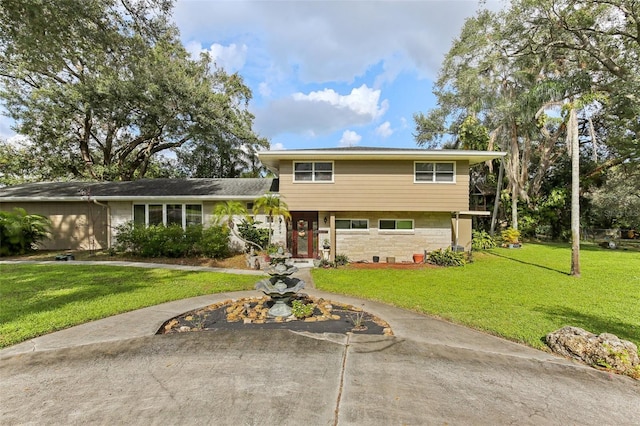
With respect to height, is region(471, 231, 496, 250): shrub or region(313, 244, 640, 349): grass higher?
region(471, 231, 496, 250): shrub

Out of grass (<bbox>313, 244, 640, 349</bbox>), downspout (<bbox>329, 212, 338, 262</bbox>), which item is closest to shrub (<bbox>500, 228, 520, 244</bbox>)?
grass (<bbox>313, 244, 640, 349</bbox>)

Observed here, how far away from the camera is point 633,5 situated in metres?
14.0

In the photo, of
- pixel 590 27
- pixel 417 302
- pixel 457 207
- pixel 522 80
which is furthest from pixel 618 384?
pixel 522 80

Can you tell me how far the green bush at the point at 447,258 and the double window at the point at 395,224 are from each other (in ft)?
5.08

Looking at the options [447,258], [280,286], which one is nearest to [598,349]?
[280,286]

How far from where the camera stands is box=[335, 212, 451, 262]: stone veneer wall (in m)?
12.9

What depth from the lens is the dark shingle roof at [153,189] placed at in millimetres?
14055

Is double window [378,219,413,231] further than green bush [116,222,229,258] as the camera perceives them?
Yes

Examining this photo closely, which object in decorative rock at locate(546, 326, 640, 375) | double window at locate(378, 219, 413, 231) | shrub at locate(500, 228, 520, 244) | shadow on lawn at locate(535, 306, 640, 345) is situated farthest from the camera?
shrub at locate(500, 228, 520, 244)

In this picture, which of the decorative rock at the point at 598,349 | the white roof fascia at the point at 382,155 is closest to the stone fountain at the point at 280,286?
the decorative rock at the point at 598,349

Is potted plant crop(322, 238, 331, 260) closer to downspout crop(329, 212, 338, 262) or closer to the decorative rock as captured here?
downspout crop(329, 212, 338, 262)

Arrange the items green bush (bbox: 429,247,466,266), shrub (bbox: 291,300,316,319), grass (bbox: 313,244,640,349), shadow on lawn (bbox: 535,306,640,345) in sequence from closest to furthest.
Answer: shadow on lawn (bbox: 535,306,640,345) → grass (bbox: 313,244,640,349) → shrub (bbox: 291,300,316,319) → green bush (bbox: 429,247,466,266)

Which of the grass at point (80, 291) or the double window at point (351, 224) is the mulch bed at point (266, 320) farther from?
the double window at point (351, 224)

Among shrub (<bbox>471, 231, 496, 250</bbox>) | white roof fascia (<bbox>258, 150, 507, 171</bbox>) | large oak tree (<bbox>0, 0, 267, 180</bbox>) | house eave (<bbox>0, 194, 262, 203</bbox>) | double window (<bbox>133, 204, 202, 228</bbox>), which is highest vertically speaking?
large oak tree (<bbox>0, 0, 267, 180</bbox>)
